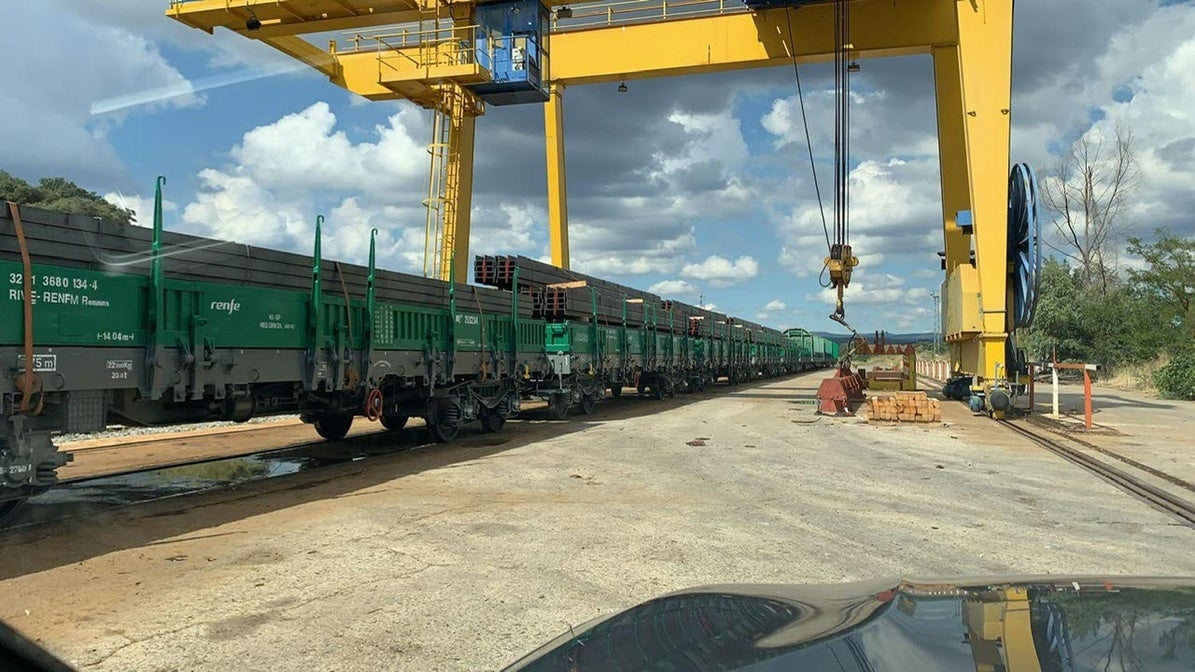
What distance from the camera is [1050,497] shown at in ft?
26.5

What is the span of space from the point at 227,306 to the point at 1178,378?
88.7 feet

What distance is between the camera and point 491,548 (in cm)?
591

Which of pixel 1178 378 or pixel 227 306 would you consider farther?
pixel 1178 378

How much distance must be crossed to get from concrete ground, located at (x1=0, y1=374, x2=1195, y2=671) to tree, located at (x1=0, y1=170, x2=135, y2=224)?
283 cm

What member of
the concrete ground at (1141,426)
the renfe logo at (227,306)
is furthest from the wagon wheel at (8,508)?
the concrete ground at (1141,426)

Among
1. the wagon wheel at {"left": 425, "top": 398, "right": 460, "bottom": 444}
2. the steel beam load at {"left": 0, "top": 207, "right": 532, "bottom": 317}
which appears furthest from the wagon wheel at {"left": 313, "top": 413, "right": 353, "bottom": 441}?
the steel beam load at {"left": 0, "top": 207, "right": 532, "bottom": 317}

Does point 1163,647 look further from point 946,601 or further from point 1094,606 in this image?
point 946,601

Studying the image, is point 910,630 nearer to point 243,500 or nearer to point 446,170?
point 243,500

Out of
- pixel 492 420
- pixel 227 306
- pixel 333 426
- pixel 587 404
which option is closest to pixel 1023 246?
pixel 587 404

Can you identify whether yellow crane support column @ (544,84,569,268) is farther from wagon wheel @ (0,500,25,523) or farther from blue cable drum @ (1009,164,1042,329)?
wagon wheel @ (0,500,25,523)

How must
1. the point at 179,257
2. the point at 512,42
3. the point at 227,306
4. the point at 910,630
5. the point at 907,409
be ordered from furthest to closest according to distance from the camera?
the point at 512,42 < the point at 907,409 < the point at 227,306 < the point at 179,257 < the point at 910,630

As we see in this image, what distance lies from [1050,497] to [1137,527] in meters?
1.43

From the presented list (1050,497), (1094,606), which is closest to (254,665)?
(1094,606)

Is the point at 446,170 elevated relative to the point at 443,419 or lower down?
elevated
